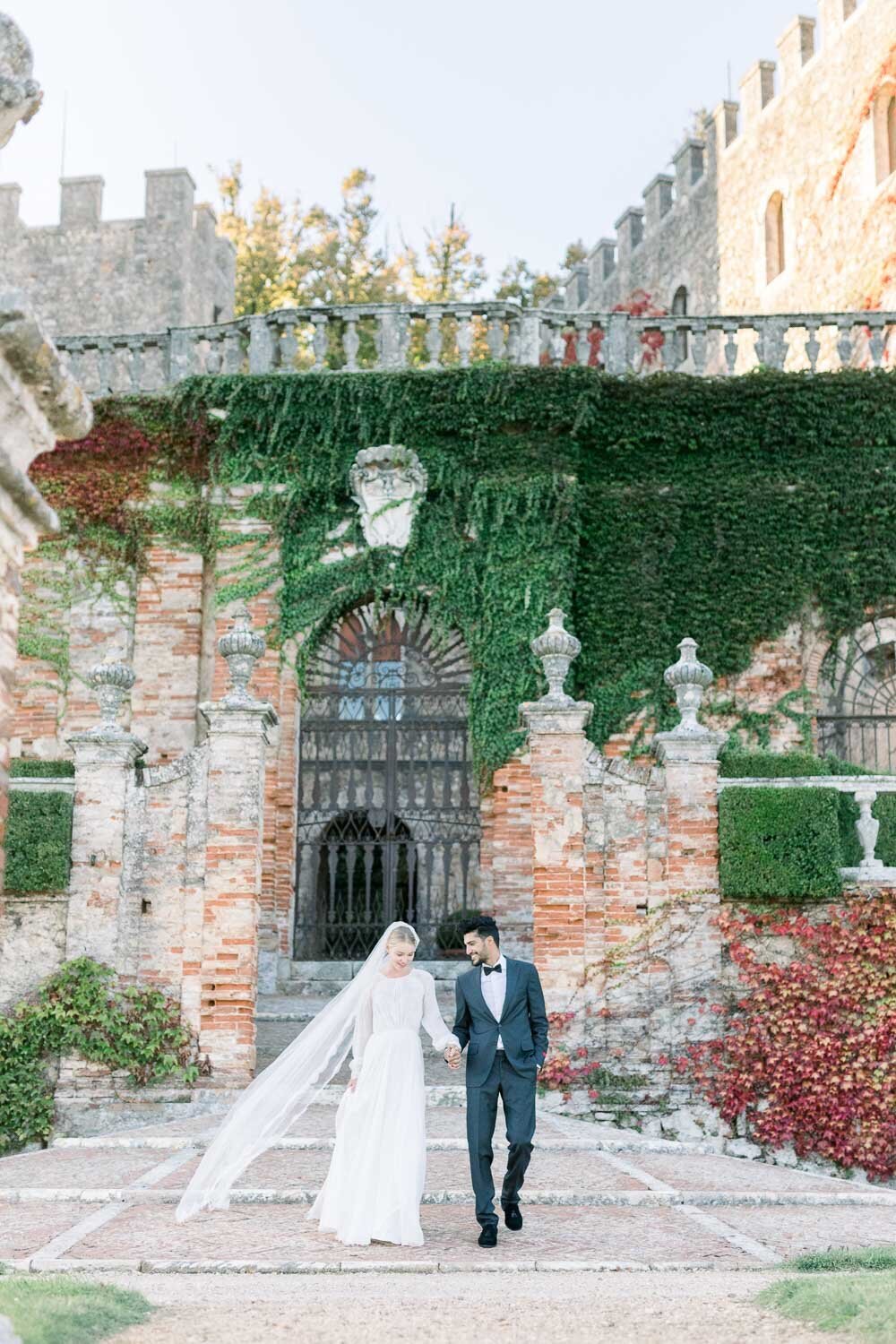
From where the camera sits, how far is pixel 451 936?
1396 cm

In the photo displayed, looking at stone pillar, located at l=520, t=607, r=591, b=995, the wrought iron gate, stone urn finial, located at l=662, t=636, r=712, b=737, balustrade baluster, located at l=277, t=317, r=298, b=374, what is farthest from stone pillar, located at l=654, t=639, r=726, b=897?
balustrade baluster, located at l=277, t=317, r=298, b=374

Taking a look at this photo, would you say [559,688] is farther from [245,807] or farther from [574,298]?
[574,298]

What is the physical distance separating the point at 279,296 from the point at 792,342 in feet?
32.0

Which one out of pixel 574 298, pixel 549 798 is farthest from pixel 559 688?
pixel 574 298

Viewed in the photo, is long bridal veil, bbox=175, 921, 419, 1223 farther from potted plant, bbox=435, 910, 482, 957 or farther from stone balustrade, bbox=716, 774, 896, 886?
potted plant, bbox=435, 910, 482, 957

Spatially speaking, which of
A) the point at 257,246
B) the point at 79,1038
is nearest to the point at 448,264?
the point at 257,246

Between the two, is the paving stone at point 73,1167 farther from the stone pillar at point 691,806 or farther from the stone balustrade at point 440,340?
the stone balustrade at point 440,340

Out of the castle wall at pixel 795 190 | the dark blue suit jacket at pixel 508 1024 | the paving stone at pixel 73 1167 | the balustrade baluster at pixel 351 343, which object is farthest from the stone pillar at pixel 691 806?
the castle wall at pixel 795 190

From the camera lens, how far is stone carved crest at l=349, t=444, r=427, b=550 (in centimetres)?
1482

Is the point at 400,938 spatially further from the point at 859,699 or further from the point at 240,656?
the point at 859,699

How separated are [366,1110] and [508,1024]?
2.55 feet

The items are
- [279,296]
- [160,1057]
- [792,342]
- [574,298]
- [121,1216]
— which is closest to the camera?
[121,1216]

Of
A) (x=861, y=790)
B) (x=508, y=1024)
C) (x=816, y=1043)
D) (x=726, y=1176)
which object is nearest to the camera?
(x=508, y=1024)

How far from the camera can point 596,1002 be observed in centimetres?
1077
